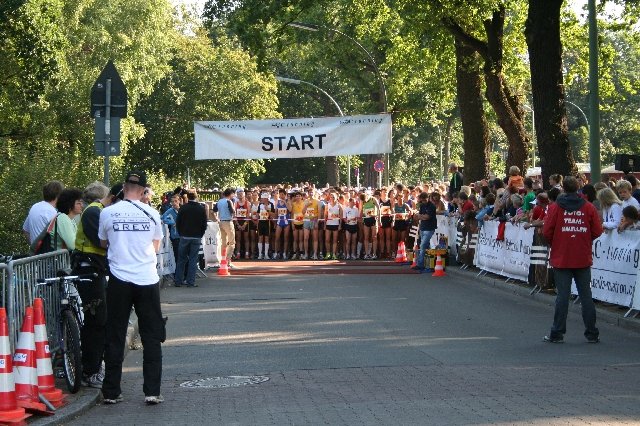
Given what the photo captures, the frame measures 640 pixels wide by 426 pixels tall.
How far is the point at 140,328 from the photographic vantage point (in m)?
10.1

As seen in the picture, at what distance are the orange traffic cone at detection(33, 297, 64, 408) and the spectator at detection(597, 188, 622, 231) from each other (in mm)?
9387

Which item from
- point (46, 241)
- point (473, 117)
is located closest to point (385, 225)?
point (473, 117)

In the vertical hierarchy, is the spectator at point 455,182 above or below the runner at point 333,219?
above

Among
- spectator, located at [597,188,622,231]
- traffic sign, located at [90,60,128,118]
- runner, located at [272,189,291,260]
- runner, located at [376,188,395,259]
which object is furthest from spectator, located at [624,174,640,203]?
runner, located at [272,189,291,260]

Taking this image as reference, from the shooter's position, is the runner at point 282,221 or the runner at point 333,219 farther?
the runner at point 282,221

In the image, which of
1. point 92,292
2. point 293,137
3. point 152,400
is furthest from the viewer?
point 293,137

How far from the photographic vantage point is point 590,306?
13852 mm

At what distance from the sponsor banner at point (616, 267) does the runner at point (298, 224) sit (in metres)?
16.3

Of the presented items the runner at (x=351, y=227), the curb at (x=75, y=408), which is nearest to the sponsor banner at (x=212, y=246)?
the runner at (x=351, y=227)

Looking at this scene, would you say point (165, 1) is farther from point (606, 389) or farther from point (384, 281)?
point (606, 389)

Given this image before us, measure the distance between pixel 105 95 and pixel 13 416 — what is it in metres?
8.46

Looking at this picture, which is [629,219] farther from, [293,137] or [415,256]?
[293,137]

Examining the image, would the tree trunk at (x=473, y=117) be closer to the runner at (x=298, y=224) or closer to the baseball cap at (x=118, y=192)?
the runner at (x=298, y=224)

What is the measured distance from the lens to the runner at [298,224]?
33000 millimetres
